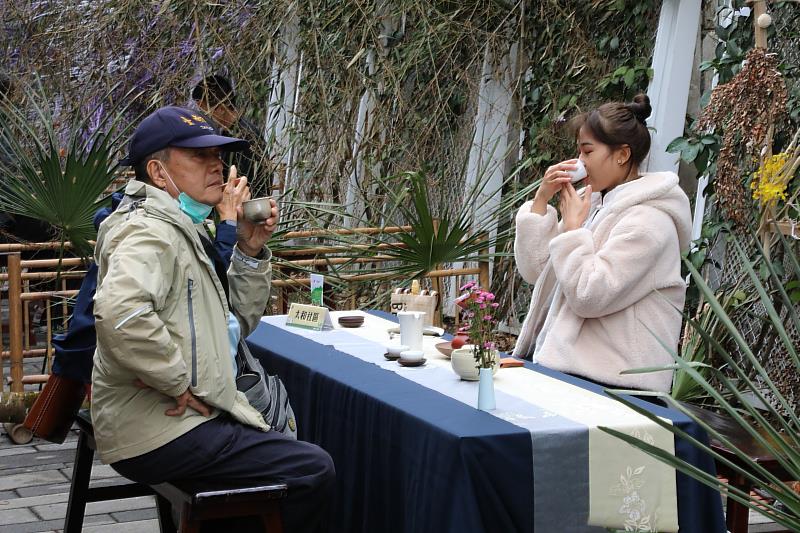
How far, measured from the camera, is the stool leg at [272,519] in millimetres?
3078

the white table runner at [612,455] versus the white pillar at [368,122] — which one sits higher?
the white pillar at [368,122]

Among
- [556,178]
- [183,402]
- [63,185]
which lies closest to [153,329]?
[183,402]

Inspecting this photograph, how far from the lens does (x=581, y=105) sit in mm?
6773

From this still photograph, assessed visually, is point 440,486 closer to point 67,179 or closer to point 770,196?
point 770,196

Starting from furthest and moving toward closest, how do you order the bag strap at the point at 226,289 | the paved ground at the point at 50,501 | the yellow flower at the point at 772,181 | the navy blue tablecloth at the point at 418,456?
1. the yellow flower at the point at 772,181
2. the paved ground at the point at 50,501
3. the bag strap at the point at 226,289
4. the navy blue tablecloth at the point at 418,456

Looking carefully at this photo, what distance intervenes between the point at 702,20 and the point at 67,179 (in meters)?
3.45

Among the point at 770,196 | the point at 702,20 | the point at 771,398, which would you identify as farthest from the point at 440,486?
the point at 702,20

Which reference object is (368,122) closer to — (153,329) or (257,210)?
(257,210)

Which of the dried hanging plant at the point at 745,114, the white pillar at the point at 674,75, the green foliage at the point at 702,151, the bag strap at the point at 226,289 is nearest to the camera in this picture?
the bag strap at the point at 226,289

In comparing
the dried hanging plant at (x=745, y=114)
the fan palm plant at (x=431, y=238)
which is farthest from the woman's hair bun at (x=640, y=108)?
the fan palm plant at (x=431, y=238)

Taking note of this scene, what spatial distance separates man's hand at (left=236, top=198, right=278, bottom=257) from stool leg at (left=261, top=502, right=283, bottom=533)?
0.81 metres

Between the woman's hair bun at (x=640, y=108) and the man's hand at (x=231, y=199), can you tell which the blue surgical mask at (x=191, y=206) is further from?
the woman's hair bun at (x=640, y=108)

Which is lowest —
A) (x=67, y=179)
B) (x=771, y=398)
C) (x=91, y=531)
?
(x=91, y=531)

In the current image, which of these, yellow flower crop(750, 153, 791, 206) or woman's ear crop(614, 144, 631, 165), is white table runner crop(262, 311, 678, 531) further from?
yellow flower crop(750, 153, 791, 206)
